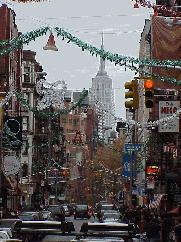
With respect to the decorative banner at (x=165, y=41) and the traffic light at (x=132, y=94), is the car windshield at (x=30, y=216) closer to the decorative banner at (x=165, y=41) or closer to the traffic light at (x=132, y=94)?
the decorative banner at (x=165, y=41)

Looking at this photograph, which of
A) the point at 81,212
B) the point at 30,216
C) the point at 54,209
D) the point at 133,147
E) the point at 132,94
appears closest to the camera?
the point at 132,94

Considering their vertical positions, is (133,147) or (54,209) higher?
(133,147)

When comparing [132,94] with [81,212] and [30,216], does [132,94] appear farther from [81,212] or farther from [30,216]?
[81,212]

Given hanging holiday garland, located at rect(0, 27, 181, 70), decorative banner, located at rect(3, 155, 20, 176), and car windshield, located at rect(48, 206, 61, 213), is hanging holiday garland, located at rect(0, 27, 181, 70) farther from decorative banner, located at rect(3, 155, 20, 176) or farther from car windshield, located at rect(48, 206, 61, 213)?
car windshield, located at rect(48, 206, 61, 213)

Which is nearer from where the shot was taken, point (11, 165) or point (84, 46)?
point (84, 46)

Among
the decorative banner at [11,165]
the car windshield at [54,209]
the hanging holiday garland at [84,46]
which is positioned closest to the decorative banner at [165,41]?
the hanging holiday garland at [84,46]

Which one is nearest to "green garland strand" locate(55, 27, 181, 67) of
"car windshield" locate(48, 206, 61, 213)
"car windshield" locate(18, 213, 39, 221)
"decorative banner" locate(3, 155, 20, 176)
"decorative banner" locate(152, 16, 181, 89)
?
"decorative banner" locate(152, 16, 181, 89)

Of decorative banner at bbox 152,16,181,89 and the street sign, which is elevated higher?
decorative banner at bbox 152,16,181,89

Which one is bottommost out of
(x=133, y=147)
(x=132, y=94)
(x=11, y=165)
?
(x=11, y=165)

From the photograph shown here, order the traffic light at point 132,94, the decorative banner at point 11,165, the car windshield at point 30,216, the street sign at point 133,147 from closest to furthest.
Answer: the traffic light at point 132,94 → the car windshield at point 30,216 → the decorative banner at point 11,165 → the street sign at point 133,147

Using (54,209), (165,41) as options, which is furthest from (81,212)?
(165,41)

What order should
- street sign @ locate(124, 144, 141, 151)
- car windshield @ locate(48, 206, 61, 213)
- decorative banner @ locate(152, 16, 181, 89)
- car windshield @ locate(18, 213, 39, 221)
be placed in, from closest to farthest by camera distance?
decorative banner @ locate(152, 16, 181, 89)
car windshield @ locate(18, 213, 39, 221)
street sign @ locate(124, 144, 141, 151)
car windshield @ locate(48, 206, 61, 213)

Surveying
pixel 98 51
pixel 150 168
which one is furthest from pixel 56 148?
pixel 98 51

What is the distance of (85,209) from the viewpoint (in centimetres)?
8306
